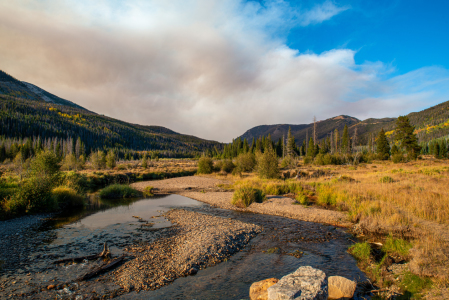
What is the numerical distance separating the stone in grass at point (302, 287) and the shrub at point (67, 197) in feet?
67.1

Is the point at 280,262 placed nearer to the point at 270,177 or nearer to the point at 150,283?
the point at 150,283

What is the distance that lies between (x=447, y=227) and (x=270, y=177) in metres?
21.7

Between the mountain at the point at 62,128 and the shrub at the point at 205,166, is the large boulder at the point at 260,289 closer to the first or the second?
the shrub at the point at 205,166

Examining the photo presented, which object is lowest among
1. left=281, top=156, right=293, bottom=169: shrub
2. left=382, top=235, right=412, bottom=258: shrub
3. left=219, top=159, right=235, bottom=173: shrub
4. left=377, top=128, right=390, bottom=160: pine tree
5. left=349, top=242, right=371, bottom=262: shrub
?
left=349, top=242, right=371, bottom=262: shrub

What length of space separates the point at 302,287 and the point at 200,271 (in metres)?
4.25

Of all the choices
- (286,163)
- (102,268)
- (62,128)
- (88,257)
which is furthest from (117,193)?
(62,128)

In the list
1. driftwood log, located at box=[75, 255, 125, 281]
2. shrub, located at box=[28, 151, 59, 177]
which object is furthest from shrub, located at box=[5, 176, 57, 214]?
driftwood log, located at box=[75, 255, 125, 281]

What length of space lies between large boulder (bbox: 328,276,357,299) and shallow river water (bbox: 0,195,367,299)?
0.72m

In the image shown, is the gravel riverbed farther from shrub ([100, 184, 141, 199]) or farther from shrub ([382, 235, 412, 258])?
shrub ([100, 184, 141, 199])

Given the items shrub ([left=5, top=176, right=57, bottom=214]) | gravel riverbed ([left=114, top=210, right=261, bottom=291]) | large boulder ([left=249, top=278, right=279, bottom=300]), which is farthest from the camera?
shrub ([left=5, top=176, right=57, bottom=214])

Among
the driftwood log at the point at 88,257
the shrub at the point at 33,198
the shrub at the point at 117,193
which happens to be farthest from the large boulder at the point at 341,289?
the shrub at the point at 117,193

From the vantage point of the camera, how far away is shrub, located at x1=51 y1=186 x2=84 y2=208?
18.9 meters

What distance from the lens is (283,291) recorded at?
15.9ft

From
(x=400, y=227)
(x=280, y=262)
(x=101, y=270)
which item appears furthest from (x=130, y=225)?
(x=400, y=227)
